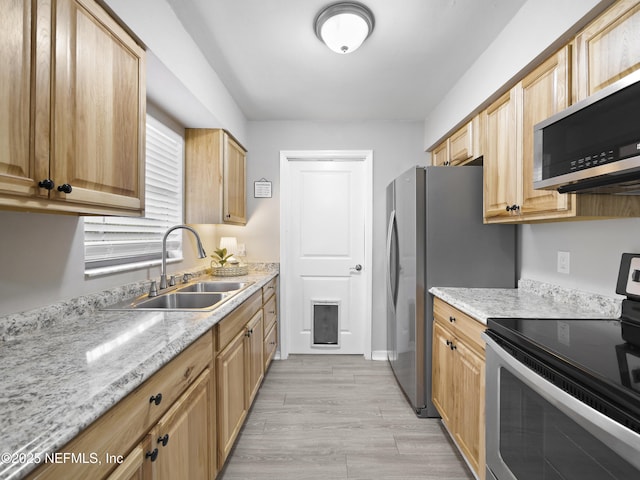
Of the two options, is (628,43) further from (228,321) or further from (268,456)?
(268,456)

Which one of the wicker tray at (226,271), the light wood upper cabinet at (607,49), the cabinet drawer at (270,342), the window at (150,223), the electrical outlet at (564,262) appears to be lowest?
the cabinet drawer at (270,342)

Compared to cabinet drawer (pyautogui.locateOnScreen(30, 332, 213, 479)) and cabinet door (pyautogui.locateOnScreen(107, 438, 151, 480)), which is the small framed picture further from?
cabinet door (pyautogui.locateOnScreen(107, 438, 151, 480))

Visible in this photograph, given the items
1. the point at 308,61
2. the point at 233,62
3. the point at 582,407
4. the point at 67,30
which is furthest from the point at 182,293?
the point at 582,407

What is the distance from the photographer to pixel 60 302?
1.36 m

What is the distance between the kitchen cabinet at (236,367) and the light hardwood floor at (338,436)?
177 millimetres

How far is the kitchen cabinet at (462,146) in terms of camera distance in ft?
7.47

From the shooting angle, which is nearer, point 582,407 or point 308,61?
point 582,407

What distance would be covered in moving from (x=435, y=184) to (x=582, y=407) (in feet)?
5.24

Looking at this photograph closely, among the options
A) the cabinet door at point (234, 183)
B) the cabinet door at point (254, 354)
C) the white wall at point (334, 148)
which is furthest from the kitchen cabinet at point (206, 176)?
the cabinet door at point (254, 354)

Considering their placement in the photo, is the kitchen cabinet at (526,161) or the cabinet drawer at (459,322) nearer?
the kitchen cabinet at (526,161)

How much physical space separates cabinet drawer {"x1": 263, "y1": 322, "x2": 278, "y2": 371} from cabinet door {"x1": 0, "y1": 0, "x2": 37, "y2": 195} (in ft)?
6.92

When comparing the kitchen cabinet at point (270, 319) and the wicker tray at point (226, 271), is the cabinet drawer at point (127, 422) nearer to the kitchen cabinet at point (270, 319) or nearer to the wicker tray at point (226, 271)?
the kitchen cabinet at point (270, 319)

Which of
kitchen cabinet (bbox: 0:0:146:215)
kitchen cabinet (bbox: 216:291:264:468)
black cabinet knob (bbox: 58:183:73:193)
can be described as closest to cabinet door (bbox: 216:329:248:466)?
kitchen cabinet (bbox: 216:291:264:468)

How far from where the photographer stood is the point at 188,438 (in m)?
1.23
